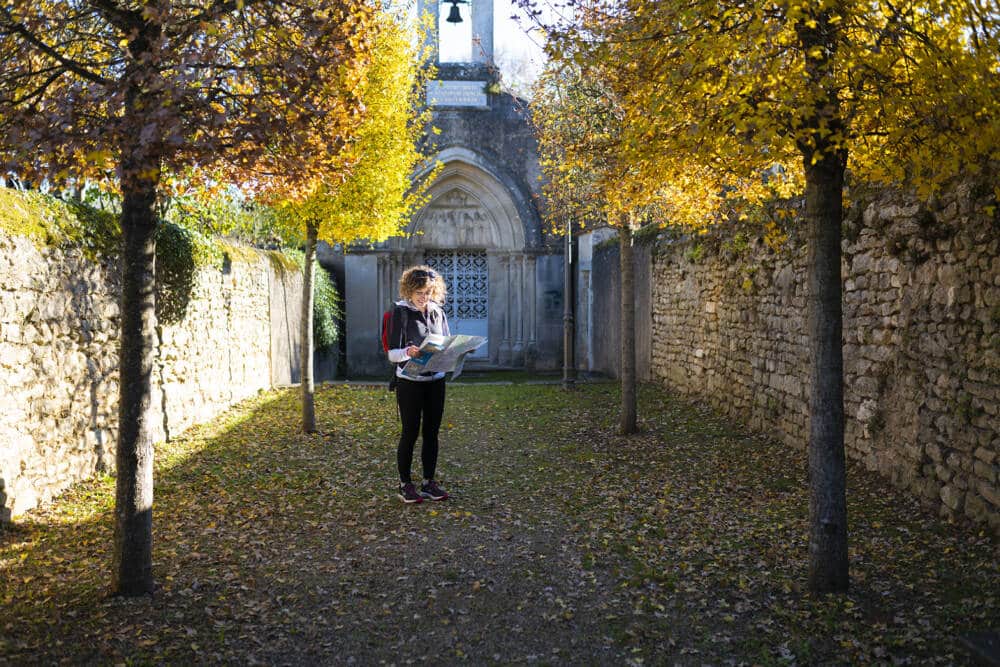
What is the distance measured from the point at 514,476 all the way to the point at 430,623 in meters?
3.29

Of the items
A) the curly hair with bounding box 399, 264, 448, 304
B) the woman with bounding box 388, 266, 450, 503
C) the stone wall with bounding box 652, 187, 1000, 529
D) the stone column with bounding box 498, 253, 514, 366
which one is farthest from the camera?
the stone column with bounding box 498, 253, 514, 366

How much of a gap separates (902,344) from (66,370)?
638cm

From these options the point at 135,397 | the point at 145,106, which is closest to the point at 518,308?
the point at 135,397

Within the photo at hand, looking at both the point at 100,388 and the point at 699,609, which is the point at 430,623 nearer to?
the point at 699,609

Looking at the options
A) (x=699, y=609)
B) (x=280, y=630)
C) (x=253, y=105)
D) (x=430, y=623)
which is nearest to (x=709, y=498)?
(x=699, y=609)

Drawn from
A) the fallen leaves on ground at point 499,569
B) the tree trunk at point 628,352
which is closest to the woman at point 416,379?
the fallen leaves on ground at point 499,569

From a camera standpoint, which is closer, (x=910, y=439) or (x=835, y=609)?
(x=835, y=609)

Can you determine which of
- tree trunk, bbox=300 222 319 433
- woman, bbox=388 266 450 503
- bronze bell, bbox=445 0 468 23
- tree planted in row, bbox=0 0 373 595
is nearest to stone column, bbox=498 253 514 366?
bronze bell, bbox=445 0 468 23

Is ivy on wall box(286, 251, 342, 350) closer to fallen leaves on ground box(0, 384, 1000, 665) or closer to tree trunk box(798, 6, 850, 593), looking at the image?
fallen leaves on ground box(0, 384, 1000, 665)

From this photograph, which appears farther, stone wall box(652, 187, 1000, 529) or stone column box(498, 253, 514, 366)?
stone column box(498, 253, 514, 366)

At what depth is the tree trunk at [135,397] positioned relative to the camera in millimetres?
3898

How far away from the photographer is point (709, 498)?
20.8 feet

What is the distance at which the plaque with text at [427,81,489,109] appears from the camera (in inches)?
689

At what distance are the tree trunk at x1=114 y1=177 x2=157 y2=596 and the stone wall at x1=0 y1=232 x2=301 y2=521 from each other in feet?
5.84
